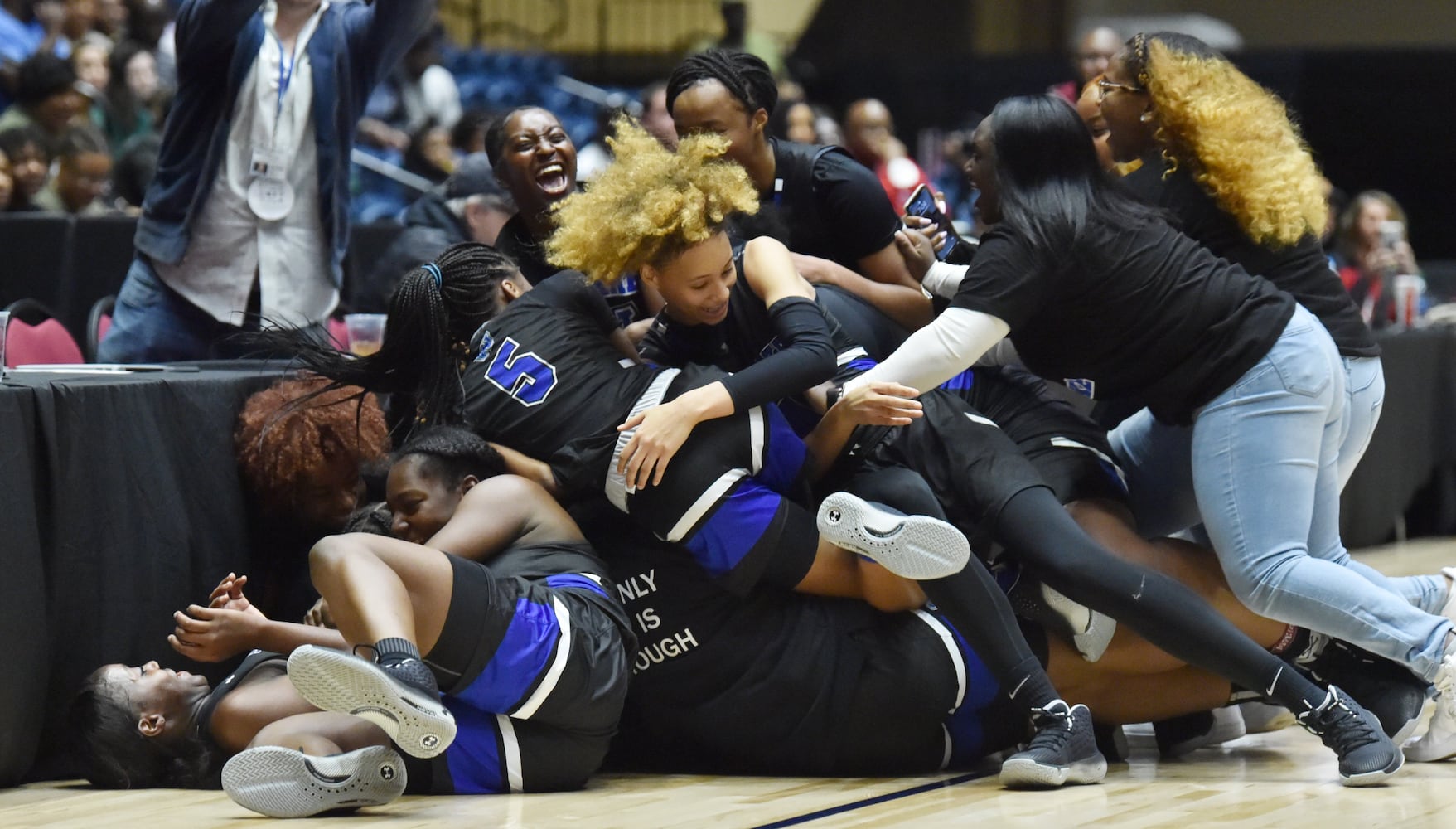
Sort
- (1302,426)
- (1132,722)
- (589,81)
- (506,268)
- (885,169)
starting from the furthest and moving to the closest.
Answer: (589,81), (885,169), (506,268), (1132,722), (1302,426)

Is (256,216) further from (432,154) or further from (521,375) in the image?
(432,154)

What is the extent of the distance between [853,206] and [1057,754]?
141 cm

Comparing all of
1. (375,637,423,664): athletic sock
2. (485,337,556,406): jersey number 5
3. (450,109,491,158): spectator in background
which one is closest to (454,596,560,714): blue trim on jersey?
(375,637,423,664): athletic sock

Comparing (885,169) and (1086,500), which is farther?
(885,169)

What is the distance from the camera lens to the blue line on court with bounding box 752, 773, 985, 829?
2.97m

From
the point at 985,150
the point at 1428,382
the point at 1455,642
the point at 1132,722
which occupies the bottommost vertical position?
the point at 1428,382

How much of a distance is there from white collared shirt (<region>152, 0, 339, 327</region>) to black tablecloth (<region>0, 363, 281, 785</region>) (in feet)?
3.04

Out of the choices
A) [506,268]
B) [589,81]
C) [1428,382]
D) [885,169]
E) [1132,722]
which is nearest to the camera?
[1132,722]

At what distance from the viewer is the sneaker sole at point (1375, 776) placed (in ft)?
10.6

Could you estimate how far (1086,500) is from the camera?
11.9ft

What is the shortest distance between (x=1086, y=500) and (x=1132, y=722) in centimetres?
49

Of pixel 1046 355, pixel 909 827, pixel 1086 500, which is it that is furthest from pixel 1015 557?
pixel 909 827

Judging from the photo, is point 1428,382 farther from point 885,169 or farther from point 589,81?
point 589,81

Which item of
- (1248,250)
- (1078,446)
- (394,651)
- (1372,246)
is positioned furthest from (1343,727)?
(1372,246)
